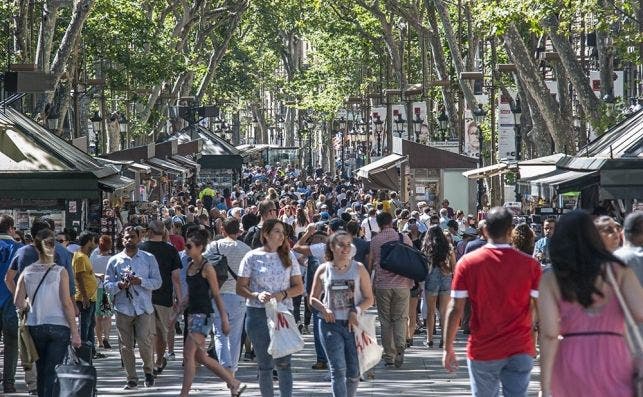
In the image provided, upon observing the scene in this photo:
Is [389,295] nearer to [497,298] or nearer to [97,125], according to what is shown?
[497,298]

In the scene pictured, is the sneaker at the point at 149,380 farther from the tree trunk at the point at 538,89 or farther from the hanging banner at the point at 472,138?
the hanging banner at the point at 472,138

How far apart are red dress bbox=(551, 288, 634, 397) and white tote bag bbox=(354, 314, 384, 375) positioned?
4447 mm

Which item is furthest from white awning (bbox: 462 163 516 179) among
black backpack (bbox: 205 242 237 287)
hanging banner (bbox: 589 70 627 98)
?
black backpack (bbox: 205 242 237 287)

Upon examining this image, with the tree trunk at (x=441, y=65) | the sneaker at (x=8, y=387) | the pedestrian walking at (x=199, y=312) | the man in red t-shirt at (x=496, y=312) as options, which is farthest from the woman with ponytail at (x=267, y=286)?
the tree trunk at (x=441, y=65)

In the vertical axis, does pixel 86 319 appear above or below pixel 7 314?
below

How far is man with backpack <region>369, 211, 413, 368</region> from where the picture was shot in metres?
16.6

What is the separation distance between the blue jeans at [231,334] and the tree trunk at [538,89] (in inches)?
743

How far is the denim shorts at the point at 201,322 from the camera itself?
44.8ft

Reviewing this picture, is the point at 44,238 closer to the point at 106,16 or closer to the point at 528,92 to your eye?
the point at 528,92

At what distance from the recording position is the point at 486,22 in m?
27.4

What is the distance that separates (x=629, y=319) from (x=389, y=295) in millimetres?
9194

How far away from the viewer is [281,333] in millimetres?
12125

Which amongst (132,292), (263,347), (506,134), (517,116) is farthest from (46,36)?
(263,347)

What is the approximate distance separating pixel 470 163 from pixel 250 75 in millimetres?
49601
